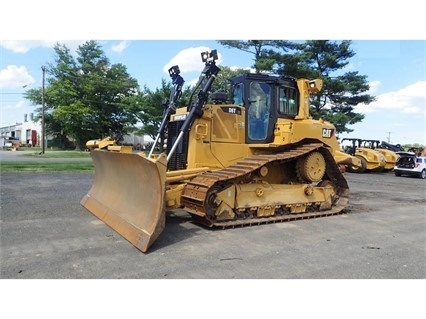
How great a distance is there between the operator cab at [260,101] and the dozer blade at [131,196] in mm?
2743

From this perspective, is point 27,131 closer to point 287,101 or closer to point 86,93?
point 86,93

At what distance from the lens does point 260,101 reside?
807 centimetres

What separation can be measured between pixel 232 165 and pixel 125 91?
38.7 meters

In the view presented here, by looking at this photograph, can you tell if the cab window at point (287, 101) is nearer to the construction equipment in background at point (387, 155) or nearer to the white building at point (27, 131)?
the construction equipment in background at point (387, 155)

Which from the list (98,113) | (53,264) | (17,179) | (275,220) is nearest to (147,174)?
(53,264)

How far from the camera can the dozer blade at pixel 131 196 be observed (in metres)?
5.44

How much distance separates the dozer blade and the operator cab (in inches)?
108

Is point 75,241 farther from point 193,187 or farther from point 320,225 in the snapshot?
point 320,225

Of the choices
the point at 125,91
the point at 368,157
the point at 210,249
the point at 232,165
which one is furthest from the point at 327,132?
the point at 125,91

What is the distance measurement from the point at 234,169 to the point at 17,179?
8.84 m

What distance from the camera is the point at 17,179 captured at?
12.5 m

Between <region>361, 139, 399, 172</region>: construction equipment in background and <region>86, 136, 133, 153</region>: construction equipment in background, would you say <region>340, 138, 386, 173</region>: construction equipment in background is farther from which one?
<region>86, 136, 133, 153</region>: construction equipment in background

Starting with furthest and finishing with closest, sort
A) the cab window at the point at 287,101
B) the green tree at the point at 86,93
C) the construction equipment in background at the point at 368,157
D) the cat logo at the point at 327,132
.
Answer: the green tree at the point at 86,93 → the construction equipment in background at the point at 368,157 → the cat logo at the point at 327,132 → the cab window at the point at 287,101

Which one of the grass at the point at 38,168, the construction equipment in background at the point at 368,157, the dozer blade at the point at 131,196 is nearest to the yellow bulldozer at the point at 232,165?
the dozer blade at the point at 131,196
